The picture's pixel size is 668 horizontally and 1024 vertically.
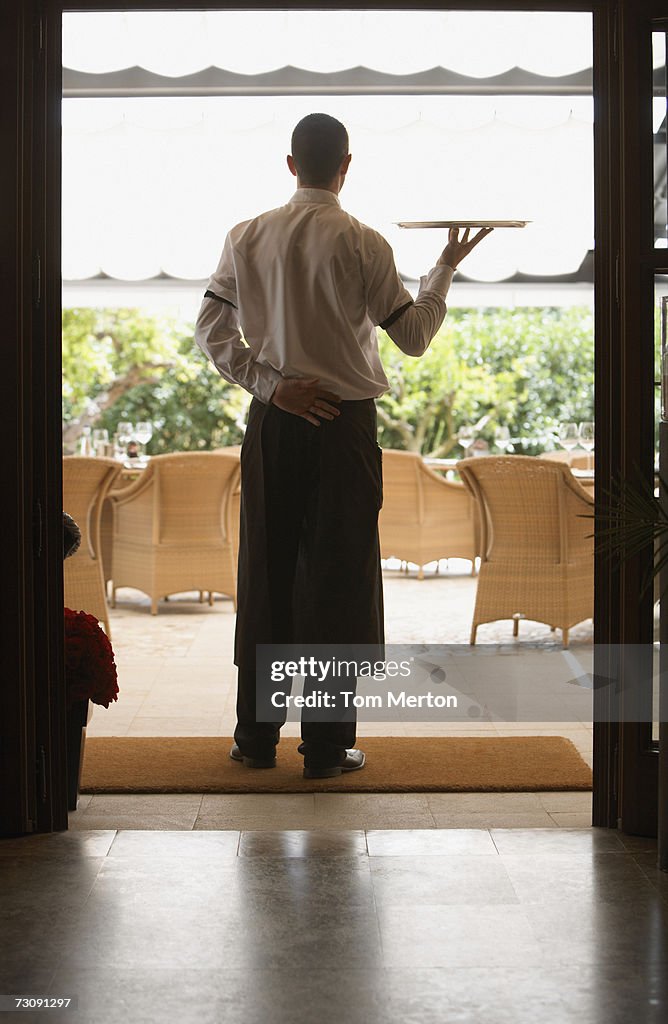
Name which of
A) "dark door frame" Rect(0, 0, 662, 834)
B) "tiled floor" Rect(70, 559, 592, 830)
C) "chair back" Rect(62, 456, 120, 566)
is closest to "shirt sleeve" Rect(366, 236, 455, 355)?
"dark door frame" Rect(0, 0, 662, 834)

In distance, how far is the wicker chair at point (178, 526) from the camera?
5.71 meters

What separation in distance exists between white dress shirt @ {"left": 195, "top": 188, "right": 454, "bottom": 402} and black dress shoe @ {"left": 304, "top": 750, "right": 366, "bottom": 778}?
1020 mm

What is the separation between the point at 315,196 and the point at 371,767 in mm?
1592

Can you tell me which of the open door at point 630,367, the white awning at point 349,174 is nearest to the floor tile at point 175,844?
the open door at point 630,367

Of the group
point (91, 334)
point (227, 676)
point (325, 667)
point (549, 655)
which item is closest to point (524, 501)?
point (549, 655)

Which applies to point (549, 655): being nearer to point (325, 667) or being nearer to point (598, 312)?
point (325, 667)

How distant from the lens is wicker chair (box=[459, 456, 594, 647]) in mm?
4871

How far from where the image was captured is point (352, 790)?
328 centimetres

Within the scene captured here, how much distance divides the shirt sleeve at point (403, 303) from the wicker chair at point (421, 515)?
3286mm

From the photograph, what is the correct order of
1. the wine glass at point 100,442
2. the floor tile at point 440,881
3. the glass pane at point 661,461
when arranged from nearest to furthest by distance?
1. the floor tile at point 440,881
2. the glass pane at point 661,461
3. the wine glass at point 100,442

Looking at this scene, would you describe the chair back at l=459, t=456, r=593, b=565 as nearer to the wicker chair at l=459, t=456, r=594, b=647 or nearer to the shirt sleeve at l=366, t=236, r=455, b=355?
the wicker chair at l=459, t=456, r=594, b=647

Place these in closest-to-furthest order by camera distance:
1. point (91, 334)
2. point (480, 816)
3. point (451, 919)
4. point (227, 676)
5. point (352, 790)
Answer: point (451, 919)
point (480, 816)
point (352, 790)
point (227, 676)
point (91, 334)

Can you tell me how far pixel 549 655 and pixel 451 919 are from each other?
2765 mm

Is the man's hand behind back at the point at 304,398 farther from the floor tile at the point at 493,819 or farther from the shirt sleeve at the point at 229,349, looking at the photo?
the floor tile at the point at 493,819
